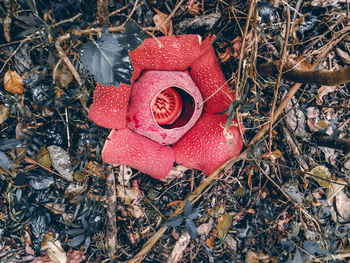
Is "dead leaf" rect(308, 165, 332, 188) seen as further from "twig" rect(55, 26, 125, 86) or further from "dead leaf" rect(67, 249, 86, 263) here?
"dead leaf" rect(67, 249, 86, 263)

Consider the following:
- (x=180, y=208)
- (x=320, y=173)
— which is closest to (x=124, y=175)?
(x=180, y=208)

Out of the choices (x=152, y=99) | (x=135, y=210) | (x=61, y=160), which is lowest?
(x=135, y=210)

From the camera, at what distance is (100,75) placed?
1533mm

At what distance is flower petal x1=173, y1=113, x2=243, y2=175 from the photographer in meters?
2.16

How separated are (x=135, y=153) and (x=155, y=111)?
1.66 ft

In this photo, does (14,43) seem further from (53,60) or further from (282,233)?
(282,233)

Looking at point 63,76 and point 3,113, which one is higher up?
point 63,76

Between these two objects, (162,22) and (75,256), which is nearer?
(162,22)

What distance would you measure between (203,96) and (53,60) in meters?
1.26

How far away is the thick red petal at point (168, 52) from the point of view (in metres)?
1.92

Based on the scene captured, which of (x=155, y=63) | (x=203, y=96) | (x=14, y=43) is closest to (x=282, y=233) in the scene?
(x=203, y=96)

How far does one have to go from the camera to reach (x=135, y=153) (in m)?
2.06

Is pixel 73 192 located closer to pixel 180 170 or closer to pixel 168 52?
pixel 180 170

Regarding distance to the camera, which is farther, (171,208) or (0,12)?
(171,208)
